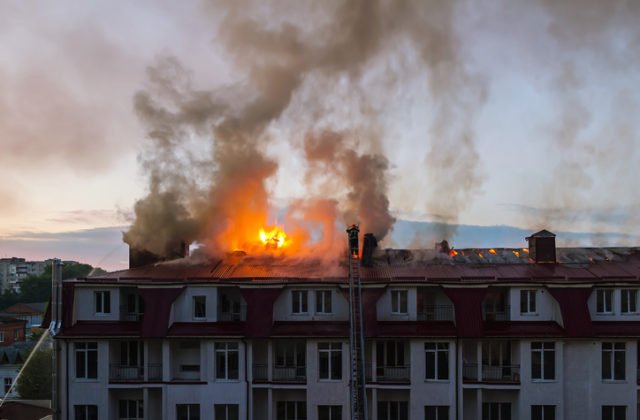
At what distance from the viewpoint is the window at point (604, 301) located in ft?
108

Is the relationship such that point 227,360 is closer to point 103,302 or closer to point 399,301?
point 103,302

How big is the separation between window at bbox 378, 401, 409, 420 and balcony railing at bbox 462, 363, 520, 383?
3.54m

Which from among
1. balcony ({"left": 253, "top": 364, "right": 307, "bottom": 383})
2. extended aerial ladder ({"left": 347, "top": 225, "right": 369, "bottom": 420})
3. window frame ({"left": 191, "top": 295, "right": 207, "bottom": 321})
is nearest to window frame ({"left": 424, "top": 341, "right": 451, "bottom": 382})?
extended aerial ladder ({"left": 347, "top": 225, "right": 369, "bottom": 420})

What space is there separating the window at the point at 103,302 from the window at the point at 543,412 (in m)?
23.2

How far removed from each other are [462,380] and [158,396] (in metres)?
16.1

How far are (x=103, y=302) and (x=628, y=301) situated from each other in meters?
28.3

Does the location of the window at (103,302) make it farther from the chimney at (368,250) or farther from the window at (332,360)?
the chimney at (368,250)

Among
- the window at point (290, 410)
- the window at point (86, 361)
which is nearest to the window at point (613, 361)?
the window at point (290, 410)

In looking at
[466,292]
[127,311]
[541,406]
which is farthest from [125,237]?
[541,406]

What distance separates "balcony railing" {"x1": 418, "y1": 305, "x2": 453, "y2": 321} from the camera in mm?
33375

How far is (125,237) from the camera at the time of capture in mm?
43688

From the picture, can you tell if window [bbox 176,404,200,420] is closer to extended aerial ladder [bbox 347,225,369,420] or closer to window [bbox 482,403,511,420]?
extended aerial ladder [bbox 347,225,369,420]

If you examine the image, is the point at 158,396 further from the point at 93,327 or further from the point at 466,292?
the point at 466,292

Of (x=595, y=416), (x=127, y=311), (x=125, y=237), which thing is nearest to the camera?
(x=595, y=416)
